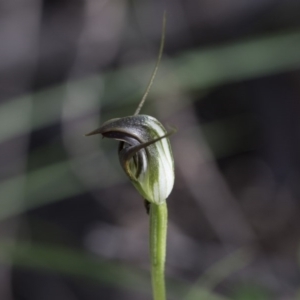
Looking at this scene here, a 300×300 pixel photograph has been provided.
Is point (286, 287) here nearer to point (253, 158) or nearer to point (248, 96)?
point (253, 158)

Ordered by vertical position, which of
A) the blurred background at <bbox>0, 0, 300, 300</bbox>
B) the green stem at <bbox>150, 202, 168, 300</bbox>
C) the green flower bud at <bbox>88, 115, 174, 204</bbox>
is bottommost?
the green stem at <bbox>150, 202, 168, 300</bbox>

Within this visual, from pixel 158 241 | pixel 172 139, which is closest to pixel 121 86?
pixel 172 139

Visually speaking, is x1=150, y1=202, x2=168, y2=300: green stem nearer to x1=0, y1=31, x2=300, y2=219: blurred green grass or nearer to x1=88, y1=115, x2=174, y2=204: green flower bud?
x1=88, y1=115, x2=174, y2=204: green flower bud

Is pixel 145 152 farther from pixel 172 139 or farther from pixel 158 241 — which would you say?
pixel 172 139

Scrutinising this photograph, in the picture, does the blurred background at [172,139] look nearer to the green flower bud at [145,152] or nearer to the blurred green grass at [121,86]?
the blurred green grass at [121,86]

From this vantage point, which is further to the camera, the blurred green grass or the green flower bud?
the blurred green grass

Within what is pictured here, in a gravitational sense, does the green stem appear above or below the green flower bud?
below

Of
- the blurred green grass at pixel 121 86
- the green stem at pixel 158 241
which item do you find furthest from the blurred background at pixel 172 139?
the green stem at pixel 158 241

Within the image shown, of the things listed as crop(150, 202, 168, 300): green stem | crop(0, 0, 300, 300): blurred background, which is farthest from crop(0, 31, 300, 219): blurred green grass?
crop(150, 202, 168, 300): green stem
